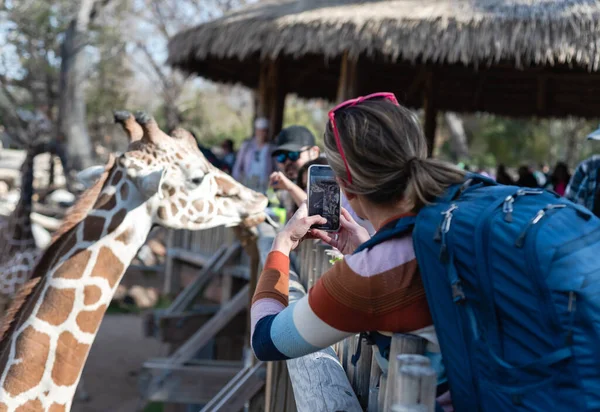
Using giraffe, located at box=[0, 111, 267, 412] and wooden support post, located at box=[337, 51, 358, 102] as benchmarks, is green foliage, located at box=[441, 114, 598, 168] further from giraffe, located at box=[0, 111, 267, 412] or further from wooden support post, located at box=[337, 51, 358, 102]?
giraffe, located at box=[0, 111, 267, 412]

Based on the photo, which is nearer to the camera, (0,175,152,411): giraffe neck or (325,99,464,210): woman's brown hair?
(325,99,464,210): woman's brown hair

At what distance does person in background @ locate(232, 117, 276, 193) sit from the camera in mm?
7223

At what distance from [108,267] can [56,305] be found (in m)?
0.31

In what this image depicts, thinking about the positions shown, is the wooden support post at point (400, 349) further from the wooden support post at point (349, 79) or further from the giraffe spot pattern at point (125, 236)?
the wooden support post at point (349, 79)

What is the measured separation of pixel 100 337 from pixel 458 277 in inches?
391

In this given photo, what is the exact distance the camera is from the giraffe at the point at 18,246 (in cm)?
632

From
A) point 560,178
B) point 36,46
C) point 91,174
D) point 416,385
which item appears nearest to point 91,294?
point 91,174

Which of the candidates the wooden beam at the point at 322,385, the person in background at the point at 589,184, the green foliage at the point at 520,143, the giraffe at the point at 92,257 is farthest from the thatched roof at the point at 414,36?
the green foliage at the point at 520,143

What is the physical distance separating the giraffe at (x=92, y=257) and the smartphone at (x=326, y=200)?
1.45 m

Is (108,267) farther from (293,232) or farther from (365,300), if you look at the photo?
(365,300)

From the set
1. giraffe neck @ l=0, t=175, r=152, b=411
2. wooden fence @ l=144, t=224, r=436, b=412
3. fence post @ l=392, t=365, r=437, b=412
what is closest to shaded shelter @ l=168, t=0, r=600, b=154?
wooden fence @ l=144, t=224, r=436, b=412

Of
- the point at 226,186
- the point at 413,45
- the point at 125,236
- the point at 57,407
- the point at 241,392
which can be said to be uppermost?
the point at 413,45

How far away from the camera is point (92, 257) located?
10.6ft

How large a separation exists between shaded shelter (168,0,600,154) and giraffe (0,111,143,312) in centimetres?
290
